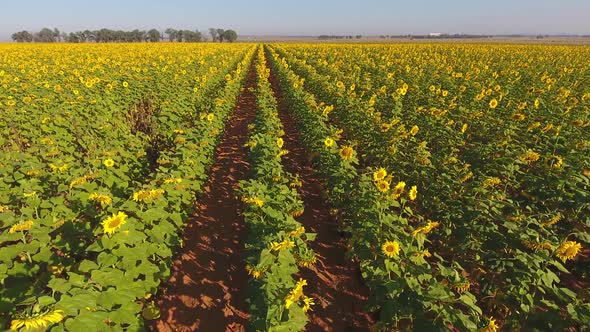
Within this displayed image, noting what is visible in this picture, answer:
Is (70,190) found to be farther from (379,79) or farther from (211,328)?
(379,79)

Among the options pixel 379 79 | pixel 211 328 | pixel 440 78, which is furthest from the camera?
pixel 379 79

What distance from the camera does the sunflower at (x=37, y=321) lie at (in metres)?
2.16

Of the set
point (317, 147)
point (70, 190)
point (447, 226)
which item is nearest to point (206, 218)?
point (70, 190)

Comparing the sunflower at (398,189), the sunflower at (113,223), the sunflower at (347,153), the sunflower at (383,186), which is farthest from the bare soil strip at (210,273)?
the sunflower at (398,189)

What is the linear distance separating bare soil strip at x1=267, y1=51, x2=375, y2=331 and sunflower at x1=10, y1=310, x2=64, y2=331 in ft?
8.79

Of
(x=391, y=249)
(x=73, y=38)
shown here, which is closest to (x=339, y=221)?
(x=391, y=249)

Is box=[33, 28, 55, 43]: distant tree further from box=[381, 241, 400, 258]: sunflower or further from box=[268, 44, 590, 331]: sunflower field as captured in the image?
box=[381, 241, 400, 258]: sunflower

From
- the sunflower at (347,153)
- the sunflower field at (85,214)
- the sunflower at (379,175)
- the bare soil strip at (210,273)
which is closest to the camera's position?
the sunflower field at (85,214)

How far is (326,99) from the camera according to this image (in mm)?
13398

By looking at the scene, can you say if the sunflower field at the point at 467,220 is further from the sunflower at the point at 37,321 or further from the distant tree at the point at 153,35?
the distant tree at the point at 153,35

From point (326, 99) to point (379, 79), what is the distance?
5.93 m

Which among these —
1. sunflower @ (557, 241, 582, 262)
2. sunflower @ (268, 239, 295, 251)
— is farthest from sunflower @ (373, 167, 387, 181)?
sunflower @ (557, 241, 582, 262)

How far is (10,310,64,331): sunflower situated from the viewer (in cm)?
216

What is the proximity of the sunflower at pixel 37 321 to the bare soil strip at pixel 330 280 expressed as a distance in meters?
2.68
